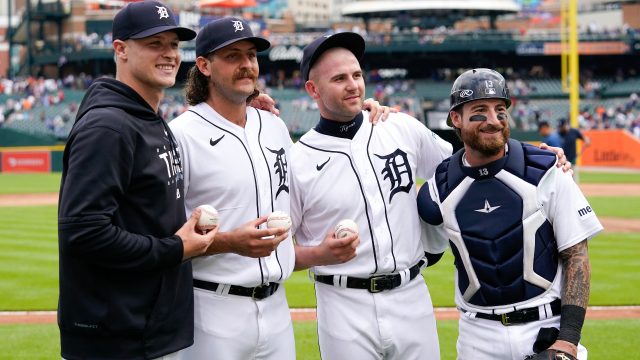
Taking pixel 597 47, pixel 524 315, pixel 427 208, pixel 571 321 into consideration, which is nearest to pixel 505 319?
pixel 524 315

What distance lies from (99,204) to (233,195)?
0.91 meters

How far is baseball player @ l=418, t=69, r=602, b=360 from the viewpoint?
3.73m

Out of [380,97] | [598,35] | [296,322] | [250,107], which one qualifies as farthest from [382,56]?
[250,107]

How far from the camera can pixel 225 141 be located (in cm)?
408

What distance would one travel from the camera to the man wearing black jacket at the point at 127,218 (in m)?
3.20

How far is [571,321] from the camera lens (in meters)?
3.63

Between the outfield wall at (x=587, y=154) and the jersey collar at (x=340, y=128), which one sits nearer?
the jersey collar at (x=340, y=128)

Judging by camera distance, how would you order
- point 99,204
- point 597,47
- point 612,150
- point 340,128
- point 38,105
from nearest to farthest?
point 99,204 < point 340,128 < point 612,150 < point 38,105 < point 597,47

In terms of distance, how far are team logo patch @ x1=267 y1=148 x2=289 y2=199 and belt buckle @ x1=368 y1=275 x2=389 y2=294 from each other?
25.0 inches

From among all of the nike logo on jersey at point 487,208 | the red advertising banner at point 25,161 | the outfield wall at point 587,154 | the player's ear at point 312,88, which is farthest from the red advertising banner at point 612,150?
the nike logo on jersey at point 487,208

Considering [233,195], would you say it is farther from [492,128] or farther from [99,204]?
[492,128]

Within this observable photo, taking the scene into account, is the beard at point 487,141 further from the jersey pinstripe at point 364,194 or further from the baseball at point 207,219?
the baseball at point 207,219

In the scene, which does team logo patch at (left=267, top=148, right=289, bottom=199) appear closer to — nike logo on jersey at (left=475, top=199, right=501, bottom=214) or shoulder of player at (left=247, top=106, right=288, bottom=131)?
shoulder of player at (left=247, top=106, right=288, bottom=131)

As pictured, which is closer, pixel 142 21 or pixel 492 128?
pixel 142 21
